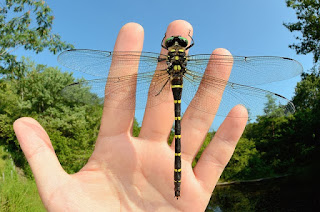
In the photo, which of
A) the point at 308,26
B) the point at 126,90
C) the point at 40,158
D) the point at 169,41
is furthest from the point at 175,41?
the point at 308,26

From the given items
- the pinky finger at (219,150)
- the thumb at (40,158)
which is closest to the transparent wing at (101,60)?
the thumb at (40,158)

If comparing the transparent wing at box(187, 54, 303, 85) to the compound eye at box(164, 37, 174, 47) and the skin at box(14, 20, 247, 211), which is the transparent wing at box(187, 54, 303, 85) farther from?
the compound eye at box(164, 37, 174, 47)

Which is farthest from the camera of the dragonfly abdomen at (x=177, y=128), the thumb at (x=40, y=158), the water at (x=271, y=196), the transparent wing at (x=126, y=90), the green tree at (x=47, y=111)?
the green tree at (x=47, y=111)

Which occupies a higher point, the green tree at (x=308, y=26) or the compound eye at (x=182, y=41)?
the green tree at (x=308, y=26)

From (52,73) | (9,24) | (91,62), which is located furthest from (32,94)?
(91,62)

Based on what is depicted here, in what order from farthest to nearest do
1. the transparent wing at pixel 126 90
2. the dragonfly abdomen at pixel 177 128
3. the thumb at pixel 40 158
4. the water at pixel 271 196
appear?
1. the water at pixel 271 196
2. the transparent wing at pixel 126 90
3. the dragonfly abdomen at pixel 177 128
4. the thumb at pixel 40 158

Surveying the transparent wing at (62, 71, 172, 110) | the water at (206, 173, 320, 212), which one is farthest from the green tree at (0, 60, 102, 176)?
the transparent wing at (62, 71, 172, 110)

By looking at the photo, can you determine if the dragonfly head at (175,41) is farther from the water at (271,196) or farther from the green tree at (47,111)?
the green tree at (47,111)

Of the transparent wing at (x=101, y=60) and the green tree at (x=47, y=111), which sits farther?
the green tree at (x=47, y=111)

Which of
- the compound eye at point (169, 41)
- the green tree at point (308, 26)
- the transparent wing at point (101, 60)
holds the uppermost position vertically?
the green tree at point (308, 26)
